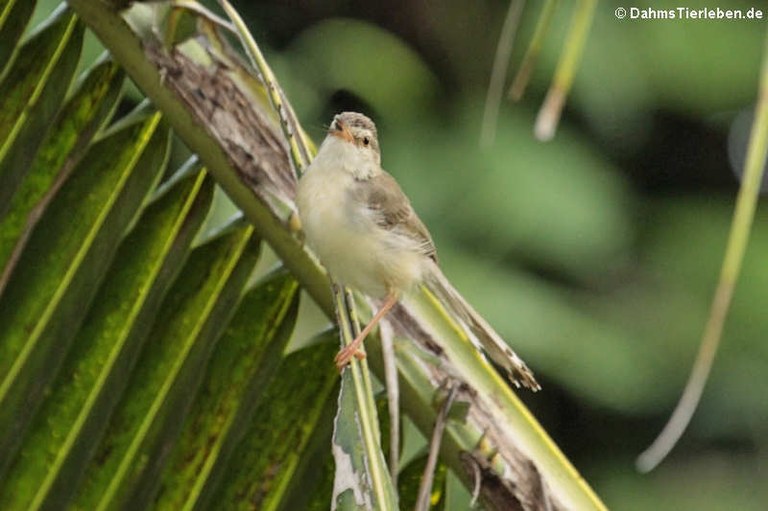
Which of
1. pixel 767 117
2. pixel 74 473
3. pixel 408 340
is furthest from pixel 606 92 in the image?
pixel 767 117

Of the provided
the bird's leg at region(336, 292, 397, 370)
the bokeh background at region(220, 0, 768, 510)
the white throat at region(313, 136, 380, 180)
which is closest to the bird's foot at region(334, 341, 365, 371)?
the bird's leg at region(336, 292, 397, 370)

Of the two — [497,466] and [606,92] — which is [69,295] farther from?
[606,92]

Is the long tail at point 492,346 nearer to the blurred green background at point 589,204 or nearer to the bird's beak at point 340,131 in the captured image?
the bird's beak at point 340,131

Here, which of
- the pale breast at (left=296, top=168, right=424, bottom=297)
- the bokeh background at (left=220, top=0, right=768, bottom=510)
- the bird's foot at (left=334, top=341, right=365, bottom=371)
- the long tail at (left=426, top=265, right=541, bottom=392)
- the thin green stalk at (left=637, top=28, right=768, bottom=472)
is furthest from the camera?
the bokeh background at (left=220, top=0, right=768, bottom=510)

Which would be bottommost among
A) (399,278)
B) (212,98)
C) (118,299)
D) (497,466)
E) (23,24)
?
(497,466)

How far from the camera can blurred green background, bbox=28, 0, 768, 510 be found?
4.20 metres

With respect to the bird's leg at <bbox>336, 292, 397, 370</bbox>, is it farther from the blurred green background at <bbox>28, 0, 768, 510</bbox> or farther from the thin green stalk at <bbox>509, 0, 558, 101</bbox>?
the blurred green background at <bbox>28, 0, 768, 510</bbox>

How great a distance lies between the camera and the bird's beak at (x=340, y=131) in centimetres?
233

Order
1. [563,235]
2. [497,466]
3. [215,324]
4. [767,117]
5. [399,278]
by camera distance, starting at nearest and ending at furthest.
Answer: [767,117], [497,466], [215,324], [399,278], [563,235]

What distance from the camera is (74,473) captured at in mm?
1778

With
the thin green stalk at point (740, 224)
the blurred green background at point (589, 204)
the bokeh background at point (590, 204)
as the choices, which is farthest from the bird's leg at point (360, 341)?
the bokeh background at point (590, 204)

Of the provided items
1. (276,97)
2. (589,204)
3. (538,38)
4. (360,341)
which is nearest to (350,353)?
(360,341)

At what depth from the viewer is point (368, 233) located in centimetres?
224

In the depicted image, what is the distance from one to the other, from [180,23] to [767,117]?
3.40ft
